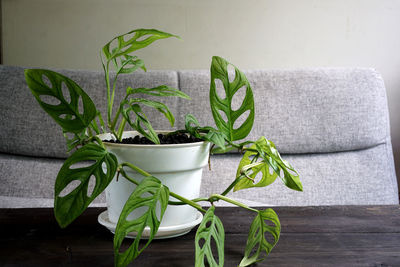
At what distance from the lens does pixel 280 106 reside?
5.44ft

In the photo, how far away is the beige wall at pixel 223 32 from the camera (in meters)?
2.16

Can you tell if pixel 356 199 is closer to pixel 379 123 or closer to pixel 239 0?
pixel 379 123

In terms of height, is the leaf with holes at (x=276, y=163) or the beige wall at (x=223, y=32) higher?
the beige wall at (x=223, y=32)

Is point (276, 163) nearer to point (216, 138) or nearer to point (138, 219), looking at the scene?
point (216, 138)

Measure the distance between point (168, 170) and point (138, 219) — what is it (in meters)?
0.11

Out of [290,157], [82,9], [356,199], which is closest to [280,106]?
[290,157]

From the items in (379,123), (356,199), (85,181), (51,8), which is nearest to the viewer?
(85,181)

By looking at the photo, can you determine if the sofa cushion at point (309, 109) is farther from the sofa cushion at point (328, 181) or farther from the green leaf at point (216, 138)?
the green leaf at point (216, 138)

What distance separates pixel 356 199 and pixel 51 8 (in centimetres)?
167

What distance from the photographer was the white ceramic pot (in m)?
0.57

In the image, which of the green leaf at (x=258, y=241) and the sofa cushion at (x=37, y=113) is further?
the sofa cushion at (x=37, y=113)

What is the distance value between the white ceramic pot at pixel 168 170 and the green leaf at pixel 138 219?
6 centimetres

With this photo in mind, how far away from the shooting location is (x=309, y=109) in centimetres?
166

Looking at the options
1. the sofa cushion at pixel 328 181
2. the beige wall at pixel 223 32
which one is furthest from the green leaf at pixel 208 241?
the beige wall at pixel 223 32
